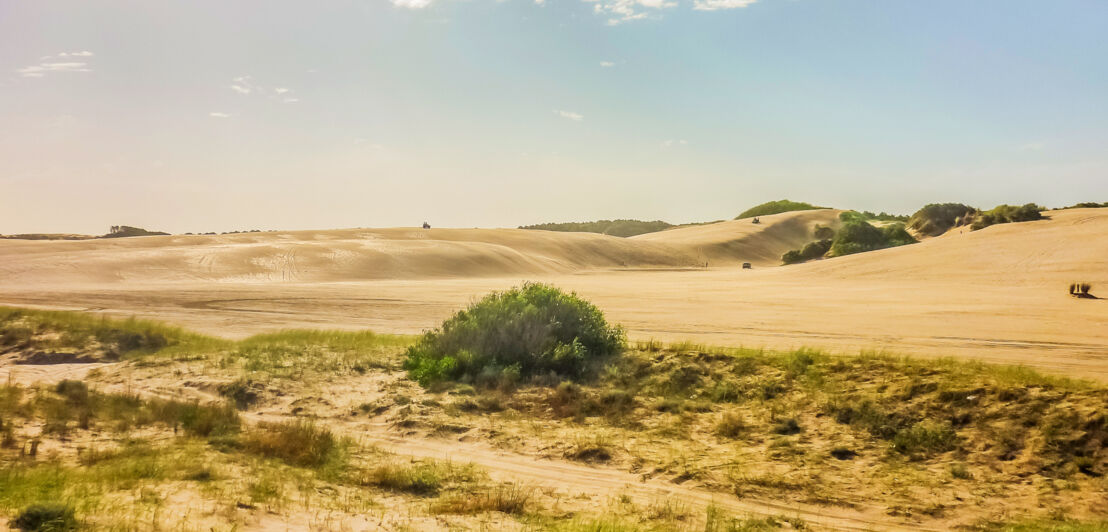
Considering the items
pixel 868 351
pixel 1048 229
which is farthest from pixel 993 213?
pixel 868 351

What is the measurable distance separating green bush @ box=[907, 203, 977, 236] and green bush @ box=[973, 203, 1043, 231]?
473 inches

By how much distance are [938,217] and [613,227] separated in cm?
8424

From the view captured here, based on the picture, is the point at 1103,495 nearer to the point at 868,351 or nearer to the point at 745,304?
the point at 868,351

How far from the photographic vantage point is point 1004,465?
27.7 feet

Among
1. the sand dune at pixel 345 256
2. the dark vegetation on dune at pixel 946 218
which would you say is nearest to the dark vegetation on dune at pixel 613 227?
the sand dune at pixel 345 256

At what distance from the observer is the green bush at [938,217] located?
56031 mm

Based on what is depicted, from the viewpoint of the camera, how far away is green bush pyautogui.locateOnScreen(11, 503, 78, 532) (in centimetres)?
577

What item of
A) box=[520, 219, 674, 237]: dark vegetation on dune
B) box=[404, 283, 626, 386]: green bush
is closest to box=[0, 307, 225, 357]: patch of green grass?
box=[404, 283, 626, 386]: green bush

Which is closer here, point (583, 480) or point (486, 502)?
point (486, 502)

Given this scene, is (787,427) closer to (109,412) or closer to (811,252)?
(109,412)

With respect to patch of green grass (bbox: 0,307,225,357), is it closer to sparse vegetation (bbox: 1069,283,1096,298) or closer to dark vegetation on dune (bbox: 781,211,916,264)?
sparse vegetation (bbox: 1069,283,1096,298)

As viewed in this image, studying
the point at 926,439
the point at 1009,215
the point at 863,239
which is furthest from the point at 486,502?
the point at 863,239

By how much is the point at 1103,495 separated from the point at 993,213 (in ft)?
135

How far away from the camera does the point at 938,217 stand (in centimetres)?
5709
